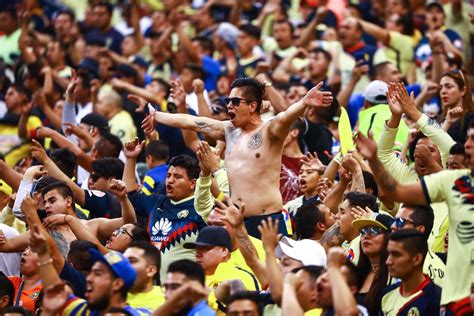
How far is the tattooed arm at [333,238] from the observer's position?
12219 millimetres

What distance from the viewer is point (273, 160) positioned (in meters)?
12.6

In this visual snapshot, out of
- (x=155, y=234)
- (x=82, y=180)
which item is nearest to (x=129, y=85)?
(x=82, y=180)

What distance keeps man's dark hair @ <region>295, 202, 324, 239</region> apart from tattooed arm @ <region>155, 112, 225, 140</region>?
1172 mm

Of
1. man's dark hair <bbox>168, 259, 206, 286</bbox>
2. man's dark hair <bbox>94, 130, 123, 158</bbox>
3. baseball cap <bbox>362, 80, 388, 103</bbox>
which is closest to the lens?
man's dark hair <bbox>168, 259, 206, 286</bbox>

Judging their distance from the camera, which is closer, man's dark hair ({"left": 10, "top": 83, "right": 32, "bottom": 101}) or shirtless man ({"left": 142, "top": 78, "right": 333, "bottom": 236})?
shirtless man ({"left": 142, "top": 78, "right": 333, "bottom": 236})

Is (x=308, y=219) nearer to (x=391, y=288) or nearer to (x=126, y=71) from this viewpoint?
(x=391, y=288)

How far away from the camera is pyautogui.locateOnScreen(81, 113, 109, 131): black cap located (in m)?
16.2

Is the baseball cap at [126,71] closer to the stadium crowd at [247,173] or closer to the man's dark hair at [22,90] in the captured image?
the stadium crowd at [247,173]

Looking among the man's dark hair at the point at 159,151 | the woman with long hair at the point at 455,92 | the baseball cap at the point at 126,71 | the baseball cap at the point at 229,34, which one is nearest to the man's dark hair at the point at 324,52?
the baseball cap at the point at 229,34

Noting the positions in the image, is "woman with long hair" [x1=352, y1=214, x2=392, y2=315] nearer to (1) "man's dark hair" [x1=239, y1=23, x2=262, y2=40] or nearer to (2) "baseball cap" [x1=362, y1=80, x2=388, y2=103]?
(2) "baseball cap" [x1=362, y1=80, x2=388, y2=103]

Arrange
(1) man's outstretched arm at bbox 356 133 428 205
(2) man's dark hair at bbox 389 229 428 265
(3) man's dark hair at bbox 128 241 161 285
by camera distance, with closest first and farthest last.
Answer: (1) man's outstretched arm at bbox 356 133 428 205, (2) man's dark hair at bbox 389 229 428 265, (3) man's dark hair at bbox 128 241 161 285

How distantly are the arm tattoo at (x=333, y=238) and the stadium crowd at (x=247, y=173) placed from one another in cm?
2

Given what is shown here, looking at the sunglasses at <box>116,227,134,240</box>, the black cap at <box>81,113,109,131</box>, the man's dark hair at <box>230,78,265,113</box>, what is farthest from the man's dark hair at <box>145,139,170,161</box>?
the sunglasses at <box>116,227,134,240</box>

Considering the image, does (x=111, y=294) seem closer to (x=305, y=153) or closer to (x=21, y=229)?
(x=21, y=229)
